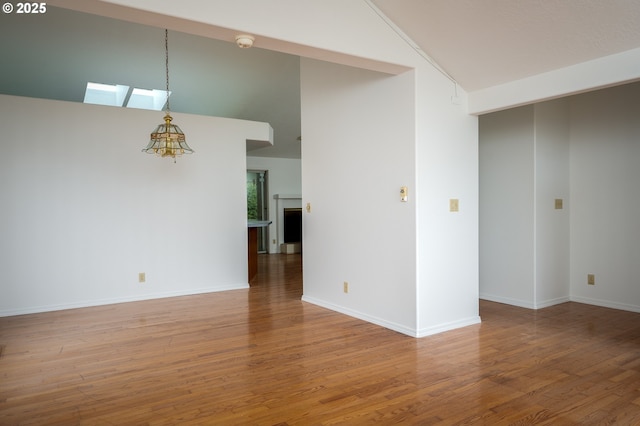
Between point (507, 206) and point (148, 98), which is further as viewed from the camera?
point (148, 98)

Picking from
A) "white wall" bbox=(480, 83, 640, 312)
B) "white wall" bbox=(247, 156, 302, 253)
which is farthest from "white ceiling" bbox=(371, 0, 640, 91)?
"white wall" bbox=(247, 156, 302, 253)

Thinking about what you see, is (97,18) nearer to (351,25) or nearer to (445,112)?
(351,25)

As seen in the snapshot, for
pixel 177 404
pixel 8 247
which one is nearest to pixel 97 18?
pixel 8 247

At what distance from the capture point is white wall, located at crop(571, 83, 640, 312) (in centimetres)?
449

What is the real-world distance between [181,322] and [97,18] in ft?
11.4

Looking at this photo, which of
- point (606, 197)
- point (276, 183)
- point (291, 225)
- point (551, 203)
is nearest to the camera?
point (606, 197)

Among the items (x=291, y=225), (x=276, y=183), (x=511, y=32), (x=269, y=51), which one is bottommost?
(x=291, y=225)

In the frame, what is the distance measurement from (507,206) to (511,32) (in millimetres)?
2248

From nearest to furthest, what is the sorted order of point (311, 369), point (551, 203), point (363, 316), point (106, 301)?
point (311, 369) → point (363, 316) → point (551, 203) → point (106, 301)

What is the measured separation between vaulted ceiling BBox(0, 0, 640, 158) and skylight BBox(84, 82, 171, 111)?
0.23m

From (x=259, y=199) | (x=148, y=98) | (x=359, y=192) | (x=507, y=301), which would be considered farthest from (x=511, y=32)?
(x=259, y=199)

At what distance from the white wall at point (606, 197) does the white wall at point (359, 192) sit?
7.97 ft

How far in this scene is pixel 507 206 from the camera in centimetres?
493

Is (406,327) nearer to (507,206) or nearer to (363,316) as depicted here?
(363,316)
